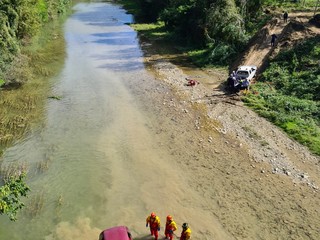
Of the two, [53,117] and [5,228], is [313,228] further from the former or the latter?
[53,117]

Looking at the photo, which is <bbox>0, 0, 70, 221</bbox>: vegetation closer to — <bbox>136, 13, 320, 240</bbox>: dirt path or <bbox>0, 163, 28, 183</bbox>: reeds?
<bbox>0, 163, 28, 183</bbox>: reeds

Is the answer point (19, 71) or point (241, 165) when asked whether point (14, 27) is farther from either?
point (241, 165)

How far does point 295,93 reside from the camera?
30.3m

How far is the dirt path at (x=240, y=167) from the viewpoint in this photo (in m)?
18.1

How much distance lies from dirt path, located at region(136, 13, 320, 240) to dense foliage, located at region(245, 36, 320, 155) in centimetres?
A: 105

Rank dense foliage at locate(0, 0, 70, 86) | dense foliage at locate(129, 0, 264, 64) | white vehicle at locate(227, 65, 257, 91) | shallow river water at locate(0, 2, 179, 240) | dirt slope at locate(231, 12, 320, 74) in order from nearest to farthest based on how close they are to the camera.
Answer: shallow river water at locate(0, 2, 179, 240) < white vehicle at locate(227, 65, 257, 91) < dense foliage at locate(0, 0, 70, 86) < dirt slope at locate(231, 12, 320, 74) < dense foliage at locate(129, 0, 264, 64)

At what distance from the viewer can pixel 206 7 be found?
47.7m

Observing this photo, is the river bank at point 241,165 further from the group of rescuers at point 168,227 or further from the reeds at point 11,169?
the reeds at point 11,169

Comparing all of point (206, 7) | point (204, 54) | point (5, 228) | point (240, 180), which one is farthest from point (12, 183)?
point (206, 7)

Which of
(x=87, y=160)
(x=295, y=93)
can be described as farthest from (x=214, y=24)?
(x=87, y=160)

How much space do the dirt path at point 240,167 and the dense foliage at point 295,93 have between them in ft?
3.45

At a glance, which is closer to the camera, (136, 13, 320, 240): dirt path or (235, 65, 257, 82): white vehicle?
(136, 13, 320, 240): dirt path

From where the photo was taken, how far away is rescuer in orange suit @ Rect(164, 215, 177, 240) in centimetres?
1605

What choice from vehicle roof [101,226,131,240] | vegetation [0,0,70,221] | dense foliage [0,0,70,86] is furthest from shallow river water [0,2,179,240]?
dense foliage [0,0,70,86]
